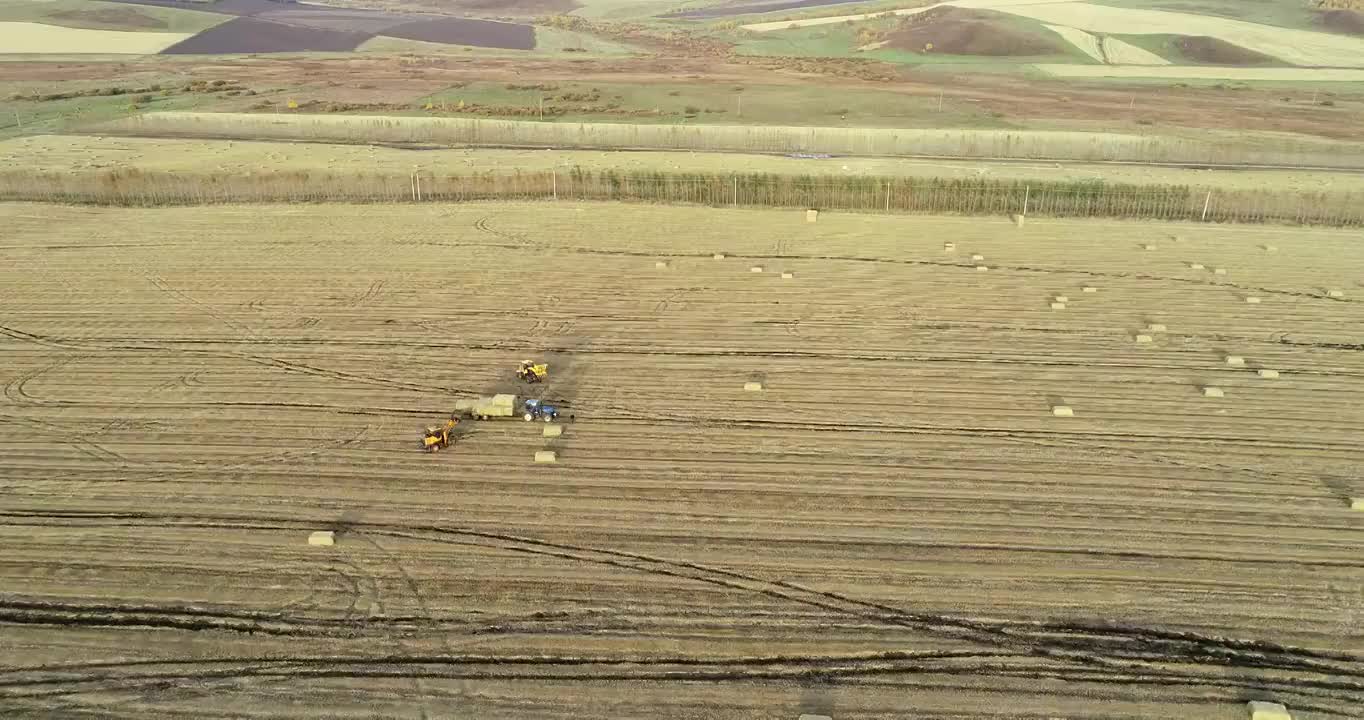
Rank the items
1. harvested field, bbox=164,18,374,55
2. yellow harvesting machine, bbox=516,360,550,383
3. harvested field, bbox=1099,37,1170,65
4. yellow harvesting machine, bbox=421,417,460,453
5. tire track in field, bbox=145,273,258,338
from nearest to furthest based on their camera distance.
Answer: yellow harvesting machine, bbox=421,417,460,453
yellow harvesting machine, bbox=516,360,550,383
tire track in field, bbox=145,273,258,338
harvested field, bbox=1099,37,1170,65
harvested field, bbox=164,18,374,55

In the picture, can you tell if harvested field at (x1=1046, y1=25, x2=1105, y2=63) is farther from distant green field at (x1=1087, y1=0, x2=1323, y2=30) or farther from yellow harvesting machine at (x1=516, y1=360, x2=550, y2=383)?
yellow harvesting machine at (x1=516, y1=360, x2=550, y2=383)

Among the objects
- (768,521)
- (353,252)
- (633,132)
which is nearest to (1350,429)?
(768,521)

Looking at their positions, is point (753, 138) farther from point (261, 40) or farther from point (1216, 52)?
point (261, 40)

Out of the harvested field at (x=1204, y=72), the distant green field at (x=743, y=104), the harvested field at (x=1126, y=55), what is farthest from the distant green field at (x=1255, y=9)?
the distant green field at (x=743, y=104)

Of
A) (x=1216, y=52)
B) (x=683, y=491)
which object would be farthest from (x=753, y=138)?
(x=1216, y=52)

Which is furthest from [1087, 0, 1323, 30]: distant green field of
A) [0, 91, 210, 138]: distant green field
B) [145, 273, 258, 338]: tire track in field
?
[145, 273, 258, 338]: tire track in field

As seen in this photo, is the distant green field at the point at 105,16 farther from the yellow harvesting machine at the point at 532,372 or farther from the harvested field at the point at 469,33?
the yellow harvesting machine at the point at 532,372

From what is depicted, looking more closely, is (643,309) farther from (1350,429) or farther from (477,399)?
(1350,429)
